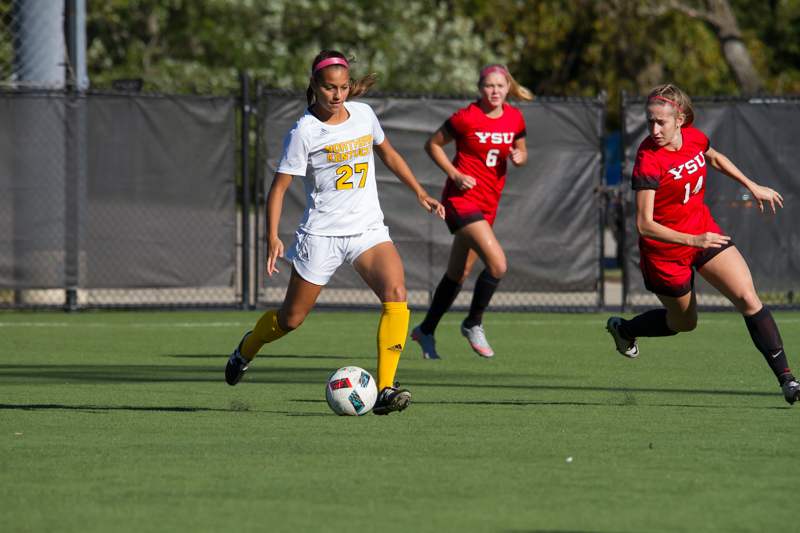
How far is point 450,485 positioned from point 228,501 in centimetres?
85

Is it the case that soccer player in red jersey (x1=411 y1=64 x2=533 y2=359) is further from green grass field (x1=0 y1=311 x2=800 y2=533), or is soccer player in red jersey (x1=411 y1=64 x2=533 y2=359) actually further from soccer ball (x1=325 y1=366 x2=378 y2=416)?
soccer ball (x1=325 y1=366 x2=378 y2=416)

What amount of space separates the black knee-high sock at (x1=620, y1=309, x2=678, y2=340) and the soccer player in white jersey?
5.45 feet

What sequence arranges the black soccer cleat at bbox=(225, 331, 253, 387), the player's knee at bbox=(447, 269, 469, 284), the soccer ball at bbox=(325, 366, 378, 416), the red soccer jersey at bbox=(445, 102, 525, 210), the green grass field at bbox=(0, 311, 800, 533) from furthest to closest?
the player's knee at bbox=(447, 269, 469, 284), the red soccer jersey at bbox=(445, 102, 525, 210), the black soccer cleat at bbox=(225, 331, 253, 387), the soccer ball at bbox=(325, 366, 378, 416), the green grass field at bbox=(0, 311, 800, 533)

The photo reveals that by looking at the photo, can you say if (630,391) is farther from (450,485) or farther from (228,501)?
(228,501)

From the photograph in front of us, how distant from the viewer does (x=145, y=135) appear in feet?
37.3

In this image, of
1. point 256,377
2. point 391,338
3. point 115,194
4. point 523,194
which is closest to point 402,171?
point 391,338

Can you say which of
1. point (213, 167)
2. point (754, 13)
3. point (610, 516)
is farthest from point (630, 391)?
point (754, 13)

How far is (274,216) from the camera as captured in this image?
5633 millimetres

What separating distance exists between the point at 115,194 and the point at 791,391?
7969mm

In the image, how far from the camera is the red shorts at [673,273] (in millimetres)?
5836

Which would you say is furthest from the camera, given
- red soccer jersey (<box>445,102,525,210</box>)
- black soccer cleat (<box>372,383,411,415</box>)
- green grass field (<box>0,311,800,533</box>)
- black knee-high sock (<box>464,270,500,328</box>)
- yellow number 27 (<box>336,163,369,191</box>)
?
black knee-high sock (<box>464,270,500,328</box>)

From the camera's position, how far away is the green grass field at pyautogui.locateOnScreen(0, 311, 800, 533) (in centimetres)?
358

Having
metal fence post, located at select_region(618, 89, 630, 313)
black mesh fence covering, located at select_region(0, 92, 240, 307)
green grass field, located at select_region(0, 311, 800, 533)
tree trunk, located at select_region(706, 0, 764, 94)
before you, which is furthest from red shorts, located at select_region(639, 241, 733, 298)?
tree trunk, located at select_region(706, 0, 764, 94)

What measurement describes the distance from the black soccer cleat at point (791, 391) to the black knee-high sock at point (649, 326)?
34.7 inches
